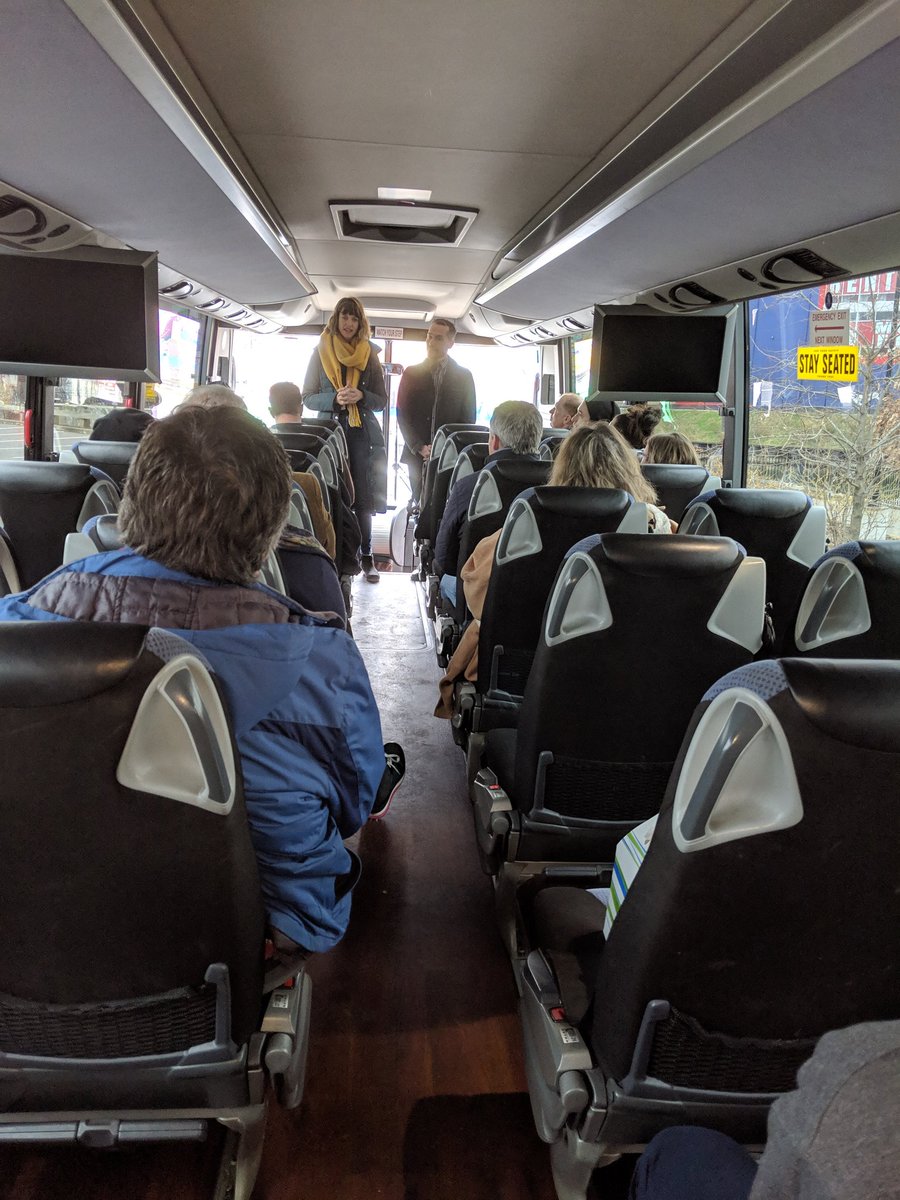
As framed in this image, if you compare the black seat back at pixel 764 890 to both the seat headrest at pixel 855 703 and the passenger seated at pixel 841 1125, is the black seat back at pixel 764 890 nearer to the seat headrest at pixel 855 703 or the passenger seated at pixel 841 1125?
the seat headrest at pixel 855 703

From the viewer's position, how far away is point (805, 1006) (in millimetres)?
1073

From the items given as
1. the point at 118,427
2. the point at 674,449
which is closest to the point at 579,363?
the point at 674,449

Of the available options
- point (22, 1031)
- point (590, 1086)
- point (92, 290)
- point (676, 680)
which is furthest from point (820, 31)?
point (92, 290)

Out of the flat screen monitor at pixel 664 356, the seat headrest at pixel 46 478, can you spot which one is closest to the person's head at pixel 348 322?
the flat screen monitor at pixel 664 356

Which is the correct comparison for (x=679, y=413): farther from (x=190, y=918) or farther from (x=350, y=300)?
(x=190, y=918)

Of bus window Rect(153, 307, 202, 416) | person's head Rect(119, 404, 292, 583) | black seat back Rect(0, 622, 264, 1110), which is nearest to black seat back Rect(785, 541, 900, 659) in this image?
person's head Rect(119, 404, 292, 583)

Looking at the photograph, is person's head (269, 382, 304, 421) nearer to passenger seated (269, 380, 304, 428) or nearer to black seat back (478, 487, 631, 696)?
passenger seated (269, 380, 304, 428)

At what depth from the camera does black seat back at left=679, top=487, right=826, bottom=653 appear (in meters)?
3.05

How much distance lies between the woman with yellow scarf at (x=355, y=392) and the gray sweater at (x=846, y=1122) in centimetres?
596

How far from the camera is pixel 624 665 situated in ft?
6.19

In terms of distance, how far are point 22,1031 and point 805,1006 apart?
1.11 metres

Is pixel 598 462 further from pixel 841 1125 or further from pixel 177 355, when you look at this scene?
pixel 177 355

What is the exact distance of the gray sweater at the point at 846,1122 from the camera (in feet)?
1.28

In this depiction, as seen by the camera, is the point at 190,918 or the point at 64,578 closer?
the point at 190,918
